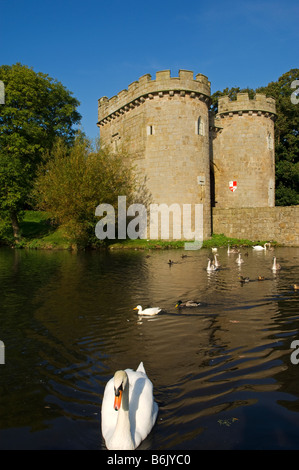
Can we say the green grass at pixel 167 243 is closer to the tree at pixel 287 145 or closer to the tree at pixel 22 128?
the tree at pixel 22 128

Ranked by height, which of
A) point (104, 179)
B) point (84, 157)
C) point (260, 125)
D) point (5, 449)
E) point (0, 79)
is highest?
point (0, 79)

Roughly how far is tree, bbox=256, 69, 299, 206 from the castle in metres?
6.26

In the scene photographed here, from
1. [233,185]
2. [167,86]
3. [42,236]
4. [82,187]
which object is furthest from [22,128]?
[233,185]

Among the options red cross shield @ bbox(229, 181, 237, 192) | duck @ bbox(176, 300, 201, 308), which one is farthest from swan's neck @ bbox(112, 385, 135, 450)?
red cross shield @ bbox(229, 181, 237, 192)

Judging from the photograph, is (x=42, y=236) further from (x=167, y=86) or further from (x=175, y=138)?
(x=167, y=86)

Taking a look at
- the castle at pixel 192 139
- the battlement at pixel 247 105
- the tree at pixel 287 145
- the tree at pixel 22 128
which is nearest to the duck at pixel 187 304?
the castle at pixel 192 139

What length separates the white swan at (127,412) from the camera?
3414 millimetres

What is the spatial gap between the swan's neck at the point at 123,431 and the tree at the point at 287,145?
38051 millimetres

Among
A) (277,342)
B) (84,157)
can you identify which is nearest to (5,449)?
(277,342)

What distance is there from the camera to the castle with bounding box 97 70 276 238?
26.2m

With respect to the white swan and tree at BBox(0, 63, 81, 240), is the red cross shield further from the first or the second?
the white swan

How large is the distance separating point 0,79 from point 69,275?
84.5 feet

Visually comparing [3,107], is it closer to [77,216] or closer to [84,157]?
[84,157]

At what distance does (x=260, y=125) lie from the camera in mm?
31734
